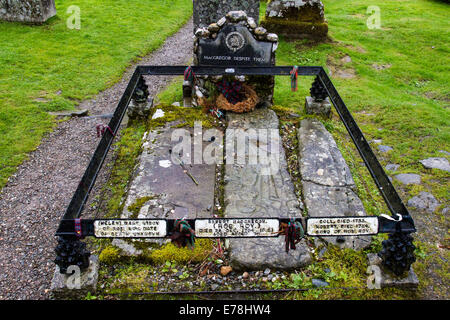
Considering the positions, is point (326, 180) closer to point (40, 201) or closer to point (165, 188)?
point (165, 188)

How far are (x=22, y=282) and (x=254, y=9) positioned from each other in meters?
6.22

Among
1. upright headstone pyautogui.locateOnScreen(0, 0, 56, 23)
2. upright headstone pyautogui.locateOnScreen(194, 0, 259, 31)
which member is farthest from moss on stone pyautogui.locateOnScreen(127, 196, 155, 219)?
upright headstone pyautogui.locateOnScreen(0, 0, 56, 23)

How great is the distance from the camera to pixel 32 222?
5176 mm

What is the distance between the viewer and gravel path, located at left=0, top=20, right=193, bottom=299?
4.34 meters

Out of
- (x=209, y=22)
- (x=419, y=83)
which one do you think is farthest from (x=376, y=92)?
(x=209, y=22)

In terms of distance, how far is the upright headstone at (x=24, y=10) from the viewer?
1179cm

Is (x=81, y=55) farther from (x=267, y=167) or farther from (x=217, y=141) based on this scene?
(x=267, y=167)

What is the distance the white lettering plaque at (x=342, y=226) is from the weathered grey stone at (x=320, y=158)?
6.06ft

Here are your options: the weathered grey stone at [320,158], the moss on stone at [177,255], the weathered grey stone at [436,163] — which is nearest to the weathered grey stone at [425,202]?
the weathered grey stone at [436,163]

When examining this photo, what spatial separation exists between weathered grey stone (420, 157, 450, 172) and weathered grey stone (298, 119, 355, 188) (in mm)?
1514

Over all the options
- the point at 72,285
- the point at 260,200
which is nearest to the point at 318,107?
the point at 260,200

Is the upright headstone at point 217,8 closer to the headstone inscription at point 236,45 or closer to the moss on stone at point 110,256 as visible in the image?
the headstone inscription at point 236,45

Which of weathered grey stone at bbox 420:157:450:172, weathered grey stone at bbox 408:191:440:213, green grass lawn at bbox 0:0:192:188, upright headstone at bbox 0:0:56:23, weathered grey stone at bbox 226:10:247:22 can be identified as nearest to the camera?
weathered grey stone at bbox 408:191:440:213

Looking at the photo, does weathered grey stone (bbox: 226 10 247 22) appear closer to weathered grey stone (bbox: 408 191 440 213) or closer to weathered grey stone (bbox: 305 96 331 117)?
weathered grey stone (bbox: 305 96 331 117)
